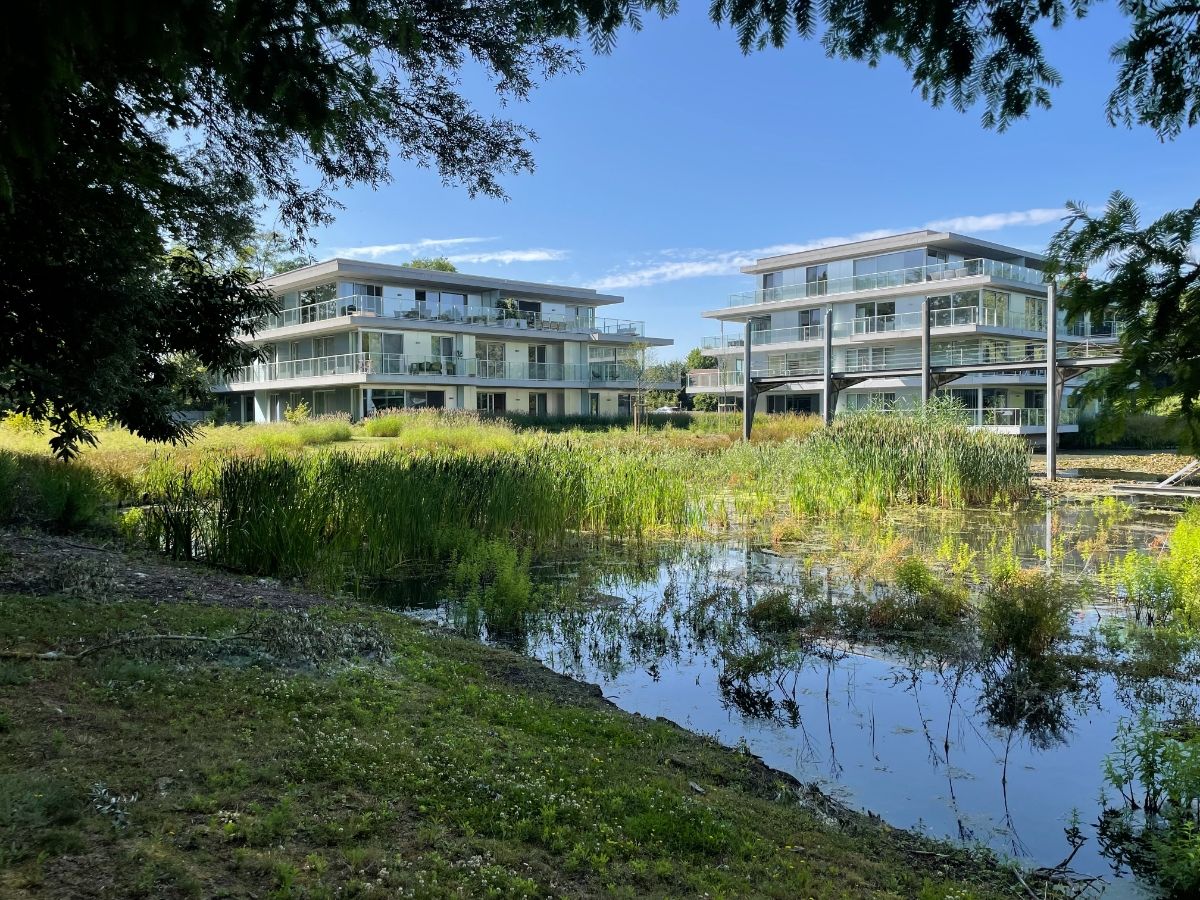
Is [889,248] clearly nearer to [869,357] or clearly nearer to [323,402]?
[869,357]

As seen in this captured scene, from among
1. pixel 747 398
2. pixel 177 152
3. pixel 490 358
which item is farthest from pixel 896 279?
pixel 177 152

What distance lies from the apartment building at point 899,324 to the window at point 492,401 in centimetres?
975

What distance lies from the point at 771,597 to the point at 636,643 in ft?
4.46

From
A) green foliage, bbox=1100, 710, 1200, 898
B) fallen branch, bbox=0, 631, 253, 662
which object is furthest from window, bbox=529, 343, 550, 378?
green foliage, bbox=1100, 710, 1200, 898

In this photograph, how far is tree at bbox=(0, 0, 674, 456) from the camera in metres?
2.39

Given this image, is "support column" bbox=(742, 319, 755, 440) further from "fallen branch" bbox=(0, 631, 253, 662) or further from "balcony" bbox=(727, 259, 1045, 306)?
"fallen branch" bbox=(0, 631, 253, 662)

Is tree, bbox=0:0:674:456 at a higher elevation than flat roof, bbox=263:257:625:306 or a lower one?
lower

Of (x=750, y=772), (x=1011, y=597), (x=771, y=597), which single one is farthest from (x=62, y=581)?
(x=1011, y=597)

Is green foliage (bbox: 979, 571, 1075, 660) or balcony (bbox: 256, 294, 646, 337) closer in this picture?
green foliage (bbox: 979, 571, 1075, 660)

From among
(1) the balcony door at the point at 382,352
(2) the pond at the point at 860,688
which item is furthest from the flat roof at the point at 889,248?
(2) the pond at the point at 860,688

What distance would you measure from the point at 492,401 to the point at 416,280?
6.35m

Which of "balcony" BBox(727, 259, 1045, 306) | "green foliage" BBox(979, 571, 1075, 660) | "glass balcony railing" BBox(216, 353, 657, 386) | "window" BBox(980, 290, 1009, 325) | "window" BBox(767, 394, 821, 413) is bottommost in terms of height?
"green foliage" BBox(979, 571, 1075, 660)

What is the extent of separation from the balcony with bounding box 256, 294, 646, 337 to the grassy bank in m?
30.1

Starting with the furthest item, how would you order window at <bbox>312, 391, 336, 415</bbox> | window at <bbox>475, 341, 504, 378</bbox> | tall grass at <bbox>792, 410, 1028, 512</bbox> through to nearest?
1. window at <bbox>475, 341, 504, 378</bbox>
2. window at <bbox>312, 391, 336, 415</bbox>
3. tall grass at <bbox>792, 410, 1028, 512</bbox>
